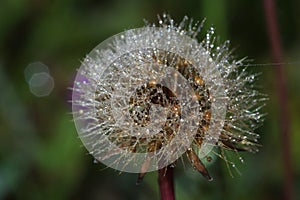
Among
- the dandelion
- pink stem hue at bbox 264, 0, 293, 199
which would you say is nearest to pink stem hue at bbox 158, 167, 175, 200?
the dandelion

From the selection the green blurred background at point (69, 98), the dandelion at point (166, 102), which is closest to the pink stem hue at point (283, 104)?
the green blurred background at point (69, 98)

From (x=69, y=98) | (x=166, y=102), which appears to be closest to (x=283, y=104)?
(x=166, y=102)

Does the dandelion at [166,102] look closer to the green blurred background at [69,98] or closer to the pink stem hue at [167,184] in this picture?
the pink stem hue at [167,184]

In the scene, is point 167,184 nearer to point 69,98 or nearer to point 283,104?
point 283,104

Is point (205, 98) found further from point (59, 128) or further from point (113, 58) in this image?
point (59, 128)

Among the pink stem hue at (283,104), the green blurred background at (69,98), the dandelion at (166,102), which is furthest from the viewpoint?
the green blurred background at (69,98)

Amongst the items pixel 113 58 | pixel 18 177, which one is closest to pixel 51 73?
pixel 18 177
